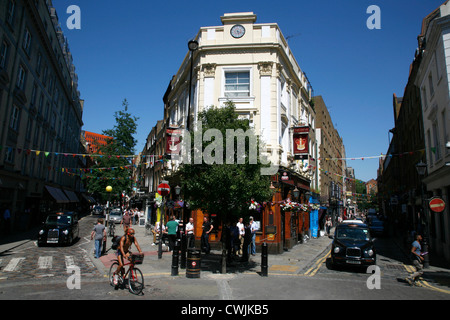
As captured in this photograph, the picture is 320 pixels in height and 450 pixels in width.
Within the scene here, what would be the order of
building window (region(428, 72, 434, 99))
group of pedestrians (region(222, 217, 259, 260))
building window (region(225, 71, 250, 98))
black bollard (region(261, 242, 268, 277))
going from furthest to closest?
1. building window (region(225, 71, 250, 98))
2. building window (region(428, 72, 434, 99))
3. group of pedestrians (region(222, 217, 259, 260))
4. black bollard (region(261, 242, 268, 277))

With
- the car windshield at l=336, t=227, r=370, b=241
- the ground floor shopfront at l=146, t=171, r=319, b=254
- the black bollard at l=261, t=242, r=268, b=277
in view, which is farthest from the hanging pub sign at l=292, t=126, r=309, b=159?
the black bollard at l=261, t=242, r=268, b=277

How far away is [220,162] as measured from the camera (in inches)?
402

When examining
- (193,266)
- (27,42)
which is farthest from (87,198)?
(193,266)

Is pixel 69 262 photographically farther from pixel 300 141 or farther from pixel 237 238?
pixel 300 141

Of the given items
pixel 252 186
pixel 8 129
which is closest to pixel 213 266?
pixel 252 186

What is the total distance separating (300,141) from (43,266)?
1511 cm

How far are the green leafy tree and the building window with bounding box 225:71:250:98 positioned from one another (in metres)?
21.0

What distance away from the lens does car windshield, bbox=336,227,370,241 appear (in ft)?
41.9

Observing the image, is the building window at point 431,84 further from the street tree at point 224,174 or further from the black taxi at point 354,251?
the street tree at point 224,174

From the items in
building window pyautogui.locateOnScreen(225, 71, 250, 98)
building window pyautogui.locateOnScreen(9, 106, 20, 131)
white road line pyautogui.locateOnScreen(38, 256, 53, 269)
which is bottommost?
white road line pyautogui.locateOnScreen(38, 256, 53, 269)

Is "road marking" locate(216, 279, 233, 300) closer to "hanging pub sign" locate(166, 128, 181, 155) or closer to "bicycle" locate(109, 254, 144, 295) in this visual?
"bicycle" locate(109, 254, 144, 295)

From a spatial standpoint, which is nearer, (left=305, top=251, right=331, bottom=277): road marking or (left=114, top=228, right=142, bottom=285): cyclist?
(left=114, top=228, right=142, bottom=285): cyclist
